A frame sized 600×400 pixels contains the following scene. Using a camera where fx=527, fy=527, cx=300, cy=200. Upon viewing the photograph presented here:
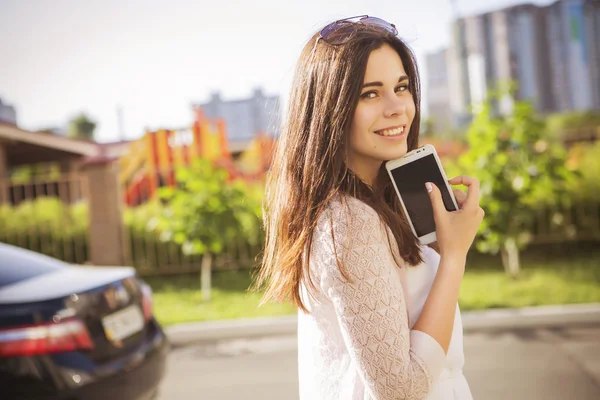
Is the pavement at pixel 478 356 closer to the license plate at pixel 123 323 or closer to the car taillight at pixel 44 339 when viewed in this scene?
the license plate at pixel 123 323

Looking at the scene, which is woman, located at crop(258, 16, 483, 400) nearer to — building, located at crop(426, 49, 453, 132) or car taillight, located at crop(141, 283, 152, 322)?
car taillight, located at crop(141, 283, 152, 322)

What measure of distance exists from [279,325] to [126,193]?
6.68m

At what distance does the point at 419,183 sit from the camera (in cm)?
134

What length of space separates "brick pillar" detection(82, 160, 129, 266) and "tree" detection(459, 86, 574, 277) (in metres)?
5.86

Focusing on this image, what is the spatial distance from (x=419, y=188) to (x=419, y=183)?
0.04ft

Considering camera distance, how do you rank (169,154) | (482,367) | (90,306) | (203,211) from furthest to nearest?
(169,154), (203,211), (482,367), (90,306)

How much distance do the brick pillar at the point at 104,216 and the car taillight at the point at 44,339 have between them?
639cm

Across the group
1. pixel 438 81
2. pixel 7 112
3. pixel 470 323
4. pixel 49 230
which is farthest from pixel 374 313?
pixel 438 81

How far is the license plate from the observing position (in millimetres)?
3090

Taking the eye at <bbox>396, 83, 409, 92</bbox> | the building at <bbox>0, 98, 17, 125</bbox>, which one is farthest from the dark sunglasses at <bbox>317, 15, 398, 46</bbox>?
the building at <bbox>0, 98, 17, 125</bbox>

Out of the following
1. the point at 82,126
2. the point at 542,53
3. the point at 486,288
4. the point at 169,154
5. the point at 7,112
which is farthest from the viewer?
the point at 542,53

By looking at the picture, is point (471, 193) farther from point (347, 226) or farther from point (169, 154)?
point (169, 154)

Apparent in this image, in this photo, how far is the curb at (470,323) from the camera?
537 centimetres

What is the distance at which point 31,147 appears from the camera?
15773mm
